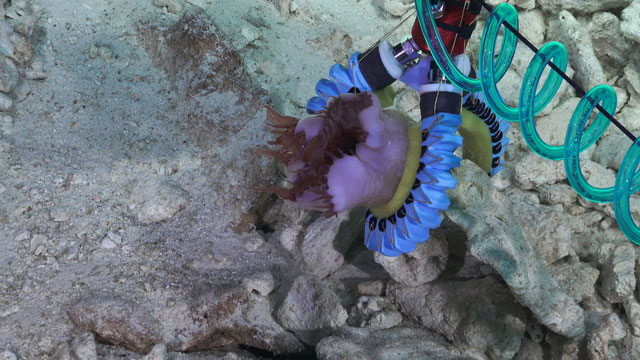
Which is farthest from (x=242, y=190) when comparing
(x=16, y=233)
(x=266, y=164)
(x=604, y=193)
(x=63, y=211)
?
(x=604, y=193)

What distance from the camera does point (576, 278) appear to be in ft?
5.58

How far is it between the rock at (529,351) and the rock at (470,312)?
0.29 ft

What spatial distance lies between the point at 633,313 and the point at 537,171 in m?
0.74

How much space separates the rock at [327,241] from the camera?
5.94 feet

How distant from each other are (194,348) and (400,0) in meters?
2.22

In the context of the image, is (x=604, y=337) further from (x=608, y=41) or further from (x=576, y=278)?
(x=608, y=41)

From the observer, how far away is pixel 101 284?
5.12 ft

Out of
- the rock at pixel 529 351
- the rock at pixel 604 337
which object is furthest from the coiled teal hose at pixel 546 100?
the rock at pixel 529 351

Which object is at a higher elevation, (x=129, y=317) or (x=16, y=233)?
(x=129, y=317)

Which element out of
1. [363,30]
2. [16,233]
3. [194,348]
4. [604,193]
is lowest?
[16,233]

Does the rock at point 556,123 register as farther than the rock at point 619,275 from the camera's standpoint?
Yes

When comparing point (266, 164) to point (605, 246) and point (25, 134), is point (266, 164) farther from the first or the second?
point (605, 246)

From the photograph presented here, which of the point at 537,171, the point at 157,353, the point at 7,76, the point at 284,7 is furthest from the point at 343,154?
the point at 284,7

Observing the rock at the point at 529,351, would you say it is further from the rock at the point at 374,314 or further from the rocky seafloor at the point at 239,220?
the rock at the point at 374,314
